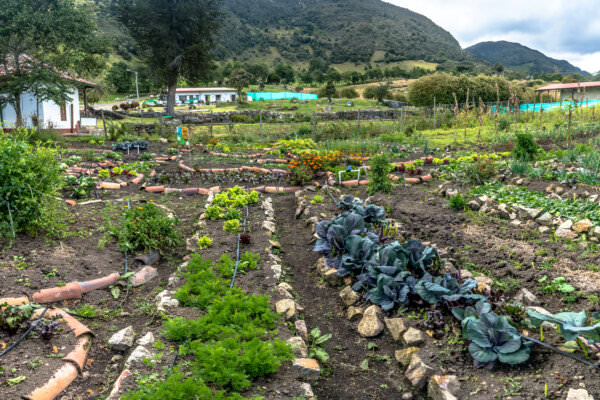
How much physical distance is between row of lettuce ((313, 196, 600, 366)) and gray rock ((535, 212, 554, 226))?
2.10 meters

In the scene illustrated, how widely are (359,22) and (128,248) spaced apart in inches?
4896

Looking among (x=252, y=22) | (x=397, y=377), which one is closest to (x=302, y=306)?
(x=397, y=377)

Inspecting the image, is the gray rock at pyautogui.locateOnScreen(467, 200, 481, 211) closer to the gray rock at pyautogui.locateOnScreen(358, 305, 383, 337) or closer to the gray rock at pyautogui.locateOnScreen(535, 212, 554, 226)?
the gray rock at pyautogui.locateOnScreen(535, 212, 554, 226)

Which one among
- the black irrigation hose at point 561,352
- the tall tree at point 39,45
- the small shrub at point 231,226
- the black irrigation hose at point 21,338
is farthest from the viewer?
the tall tree at point 39,45

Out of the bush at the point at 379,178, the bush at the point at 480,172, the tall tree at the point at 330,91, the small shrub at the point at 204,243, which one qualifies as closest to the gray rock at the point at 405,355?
the small shrub at the point at 204,243

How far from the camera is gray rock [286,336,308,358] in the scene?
342 cm

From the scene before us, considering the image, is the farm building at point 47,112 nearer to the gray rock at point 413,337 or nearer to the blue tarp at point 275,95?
the gray rock at point 413,337

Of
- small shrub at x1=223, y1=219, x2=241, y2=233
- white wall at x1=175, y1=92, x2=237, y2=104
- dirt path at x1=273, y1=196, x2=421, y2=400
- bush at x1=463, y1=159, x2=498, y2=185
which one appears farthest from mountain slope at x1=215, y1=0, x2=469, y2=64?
dirt path at x1=273, y1=196, x2=421, y2=400

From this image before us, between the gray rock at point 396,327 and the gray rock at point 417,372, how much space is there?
41cm

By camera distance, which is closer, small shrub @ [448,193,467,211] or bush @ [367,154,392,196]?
small shrub @ [448,193,467,211]

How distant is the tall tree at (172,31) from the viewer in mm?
26969

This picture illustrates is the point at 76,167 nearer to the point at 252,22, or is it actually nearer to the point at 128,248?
the point at 128,248

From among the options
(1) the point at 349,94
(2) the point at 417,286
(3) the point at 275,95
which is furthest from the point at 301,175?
(3) the point at 275,95

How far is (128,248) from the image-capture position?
5.43m
